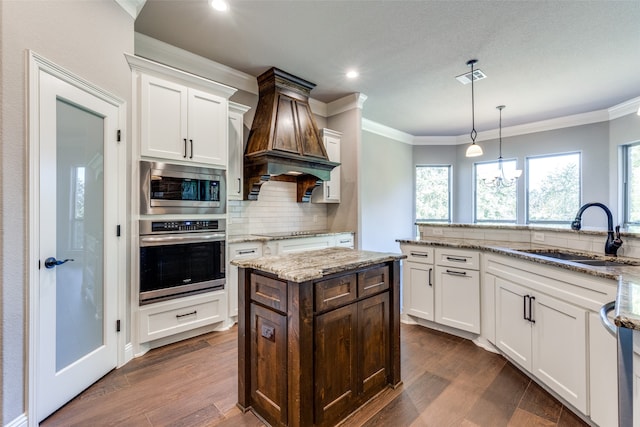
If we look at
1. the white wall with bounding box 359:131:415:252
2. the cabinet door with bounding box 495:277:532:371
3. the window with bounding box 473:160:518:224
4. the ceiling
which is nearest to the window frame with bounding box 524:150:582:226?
the window with bounding box 473:160:518:224

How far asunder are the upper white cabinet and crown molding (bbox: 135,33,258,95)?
0.61m

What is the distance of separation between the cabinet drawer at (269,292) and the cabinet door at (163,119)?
1.65 m

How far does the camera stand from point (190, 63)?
3.33m

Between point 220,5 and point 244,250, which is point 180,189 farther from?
point 220,5

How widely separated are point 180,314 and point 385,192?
4.35 m

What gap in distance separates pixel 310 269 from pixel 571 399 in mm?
1799

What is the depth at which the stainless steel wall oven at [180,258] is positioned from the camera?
2.57 m

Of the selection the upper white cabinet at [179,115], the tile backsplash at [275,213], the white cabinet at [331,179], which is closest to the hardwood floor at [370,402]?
the tile backsplash at [275,213]

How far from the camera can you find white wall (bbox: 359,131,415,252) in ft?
18.2

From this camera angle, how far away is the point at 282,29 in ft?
9.34

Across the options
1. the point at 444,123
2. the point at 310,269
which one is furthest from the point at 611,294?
the point at 444,123

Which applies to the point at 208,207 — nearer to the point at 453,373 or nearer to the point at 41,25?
the point at 41,25

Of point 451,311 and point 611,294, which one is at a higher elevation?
point 611,294

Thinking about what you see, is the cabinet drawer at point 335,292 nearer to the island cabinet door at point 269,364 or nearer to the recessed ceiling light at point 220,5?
the island cabinet door at point 269,364
